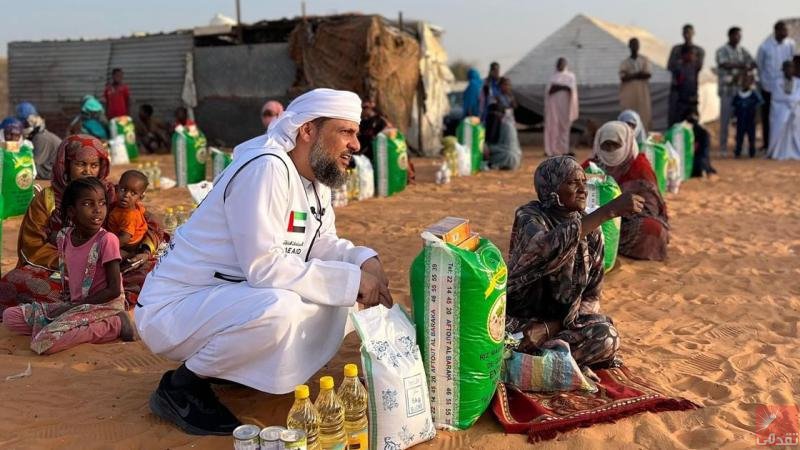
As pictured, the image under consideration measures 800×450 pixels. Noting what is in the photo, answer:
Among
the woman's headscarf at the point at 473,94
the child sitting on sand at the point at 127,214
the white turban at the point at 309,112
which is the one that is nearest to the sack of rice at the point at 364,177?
the child sitting on sand at the point at 127,214

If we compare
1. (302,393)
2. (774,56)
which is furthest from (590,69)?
(302,393)

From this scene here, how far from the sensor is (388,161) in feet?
29.7

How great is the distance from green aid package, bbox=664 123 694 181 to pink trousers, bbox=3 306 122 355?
→ 26.4ft

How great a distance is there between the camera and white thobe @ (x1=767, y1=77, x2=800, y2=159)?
13.0 meters

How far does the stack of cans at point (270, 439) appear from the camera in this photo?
2.43 m

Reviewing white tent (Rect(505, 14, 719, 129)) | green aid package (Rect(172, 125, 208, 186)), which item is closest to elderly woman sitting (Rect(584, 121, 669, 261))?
green aid package (Rect(172, 125, 208, 186))

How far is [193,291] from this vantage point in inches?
117

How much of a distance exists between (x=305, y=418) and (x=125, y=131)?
35.6ft

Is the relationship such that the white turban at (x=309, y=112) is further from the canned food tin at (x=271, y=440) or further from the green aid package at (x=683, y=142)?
the green aid package at (x=683, y=142)

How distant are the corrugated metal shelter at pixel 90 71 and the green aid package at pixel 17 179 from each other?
803cm

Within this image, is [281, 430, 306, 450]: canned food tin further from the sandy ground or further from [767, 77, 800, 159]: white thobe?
[767, 77, 800, 159]: white thobe

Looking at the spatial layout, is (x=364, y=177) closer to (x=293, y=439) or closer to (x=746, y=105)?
(x=293, y=439)

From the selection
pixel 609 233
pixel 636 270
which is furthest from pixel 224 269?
pixel 636 270

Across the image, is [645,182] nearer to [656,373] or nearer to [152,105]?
[656,373]
